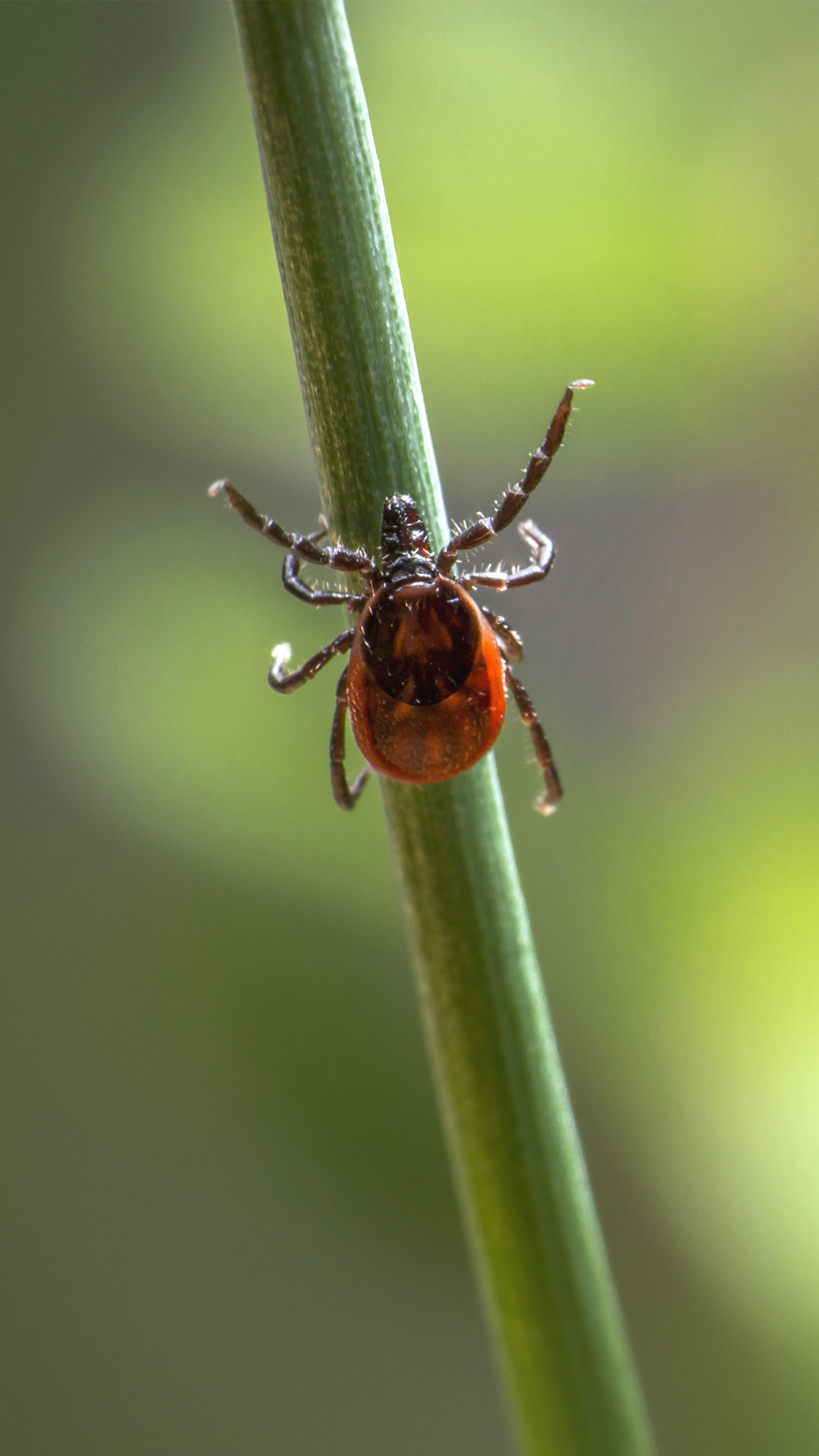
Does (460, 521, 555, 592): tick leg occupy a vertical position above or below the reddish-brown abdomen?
above

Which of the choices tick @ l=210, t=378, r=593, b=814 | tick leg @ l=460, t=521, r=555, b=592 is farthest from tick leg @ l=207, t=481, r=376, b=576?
tick leg @ l=460, t=521, r=555, b=592

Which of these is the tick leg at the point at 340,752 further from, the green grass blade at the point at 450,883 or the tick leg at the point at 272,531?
the green grass blade at the point at 450,883

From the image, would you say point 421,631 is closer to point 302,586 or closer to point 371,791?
point 302,586

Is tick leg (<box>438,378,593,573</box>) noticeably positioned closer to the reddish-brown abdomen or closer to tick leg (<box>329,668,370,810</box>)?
the reddish-brown abdomen

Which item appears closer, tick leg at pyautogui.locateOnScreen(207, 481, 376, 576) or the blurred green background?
tick leg at pyautogui.locateOnScreen(207, 481, 376, 576)

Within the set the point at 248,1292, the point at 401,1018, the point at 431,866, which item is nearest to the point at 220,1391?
the point at 248,1292

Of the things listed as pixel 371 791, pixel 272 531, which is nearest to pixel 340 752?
pixel 272 531

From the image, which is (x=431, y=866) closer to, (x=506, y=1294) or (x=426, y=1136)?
(x=506, y=1294)
